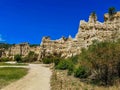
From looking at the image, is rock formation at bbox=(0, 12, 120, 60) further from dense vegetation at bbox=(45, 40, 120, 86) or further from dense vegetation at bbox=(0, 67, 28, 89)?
dense vegetation at bbox=(45, 40, 120, 86)

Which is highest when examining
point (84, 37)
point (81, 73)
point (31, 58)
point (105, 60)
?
point (84, 37)

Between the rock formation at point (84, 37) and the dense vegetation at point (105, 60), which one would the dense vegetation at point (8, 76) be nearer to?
the dense vegetation at point (105, 60)

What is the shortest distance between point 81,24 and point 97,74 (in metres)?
41.4

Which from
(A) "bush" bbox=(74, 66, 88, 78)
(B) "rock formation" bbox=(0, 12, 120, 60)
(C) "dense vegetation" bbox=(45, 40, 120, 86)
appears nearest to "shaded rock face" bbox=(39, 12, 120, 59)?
(B) "rock formation" bbox=(0, 12, 120, 60)

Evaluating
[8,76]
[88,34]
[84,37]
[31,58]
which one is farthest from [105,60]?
[31,58]

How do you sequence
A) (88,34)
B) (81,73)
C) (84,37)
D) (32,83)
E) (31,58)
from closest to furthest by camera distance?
(32,83) → (81,73) → (88,34) → (84,37) → (31,58)

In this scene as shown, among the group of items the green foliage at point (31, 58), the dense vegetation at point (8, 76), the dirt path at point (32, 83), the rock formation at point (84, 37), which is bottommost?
the dirt path at point (32, 83)

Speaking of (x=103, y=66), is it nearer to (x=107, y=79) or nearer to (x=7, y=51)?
(x=107, y=79)

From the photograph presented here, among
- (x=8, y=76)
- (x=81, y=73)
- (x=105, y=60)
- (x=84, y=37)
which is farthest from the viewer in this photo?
(x=84, y=37)

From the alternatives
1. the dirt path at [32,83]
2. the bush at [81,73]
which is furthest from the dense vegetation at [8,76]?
the bush at [81,73]

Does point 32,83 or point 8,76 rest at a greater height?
point 8,76

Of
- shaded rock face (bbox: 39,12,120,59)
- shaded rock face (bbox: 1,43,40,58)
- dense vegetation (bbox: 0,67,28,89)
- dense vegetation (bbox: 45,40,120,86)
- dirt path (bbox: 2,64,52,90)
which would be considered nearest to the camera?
dirt path (bbox: 2,64,52,90)

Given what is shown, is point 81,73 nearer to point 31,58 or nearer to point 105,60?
point 105,60

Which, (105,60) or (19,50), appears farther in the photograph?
(19,50)
